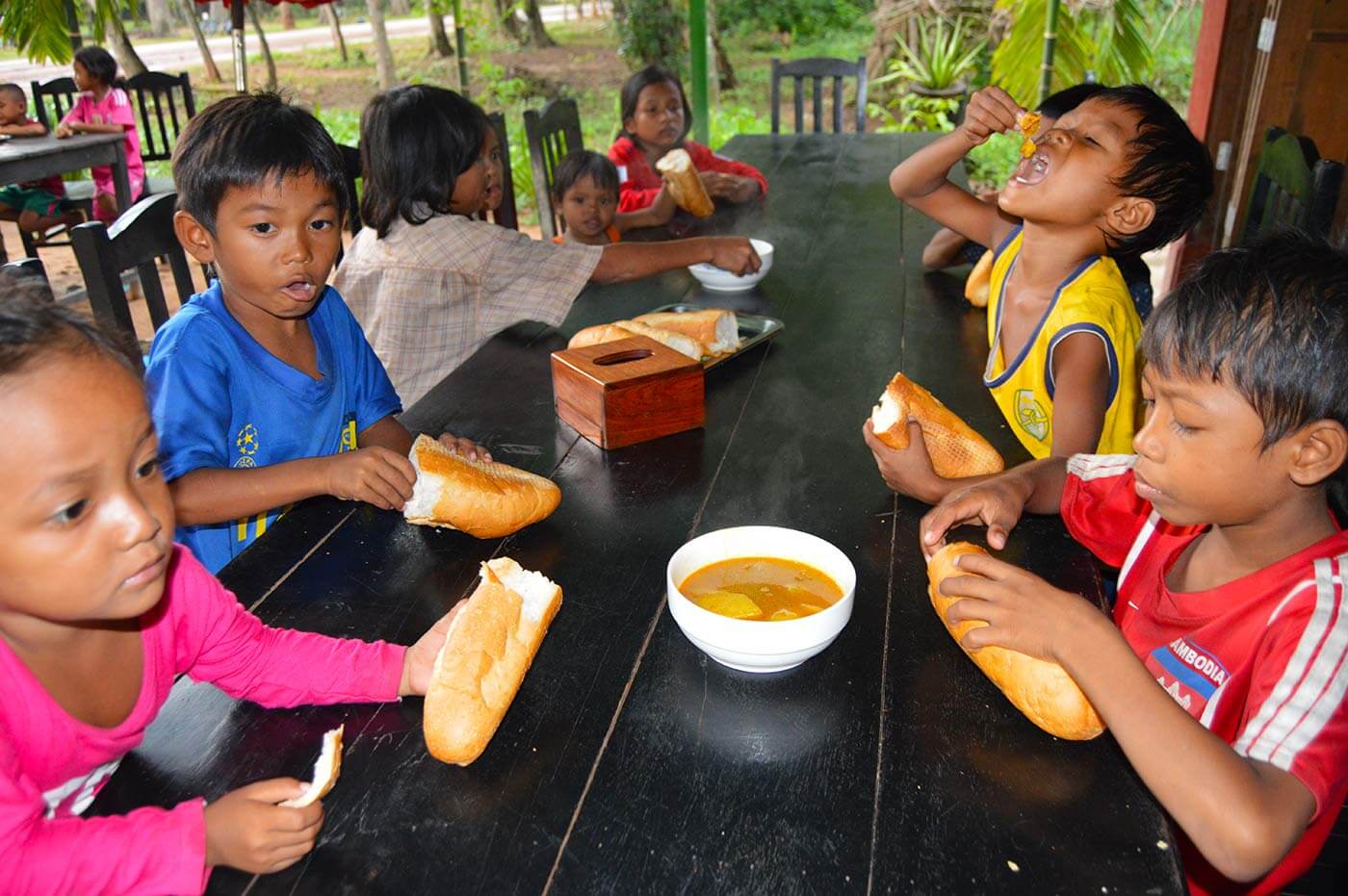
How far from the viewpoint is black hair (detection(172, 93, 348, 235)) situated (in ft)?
5.67

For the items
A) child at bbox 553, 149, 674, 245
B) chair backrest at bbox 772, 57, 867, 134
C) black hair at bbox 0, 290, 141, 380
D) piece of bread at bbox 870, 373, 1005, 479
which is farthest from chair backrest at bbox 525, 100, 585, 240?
black hair at bbox 0, 290, 141, 380

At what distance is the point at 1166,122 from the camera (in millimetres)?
1894

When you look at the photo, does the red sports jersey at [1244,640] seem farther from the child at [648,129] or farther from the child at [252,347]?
the child at [648,129]

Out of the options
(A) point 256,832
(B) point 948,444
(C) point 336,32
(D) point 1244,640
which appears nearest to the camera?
(A) point 256,832

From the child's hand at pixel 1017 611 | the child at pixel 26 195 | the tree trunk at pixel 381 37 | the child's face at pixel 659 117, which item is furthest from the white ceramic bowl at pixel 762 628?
the tree trunk at pixel 381 37

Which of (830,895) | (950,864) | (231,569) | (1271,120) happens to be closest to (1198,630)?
(950,864)

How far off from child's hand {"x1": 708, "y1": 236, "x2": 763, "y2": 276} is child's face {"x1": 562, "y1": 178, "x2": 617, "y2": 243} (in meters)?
1.01

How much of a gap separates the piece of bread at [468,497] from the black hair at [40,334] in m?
0.46

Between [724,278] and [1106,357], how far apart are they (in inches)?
41.4

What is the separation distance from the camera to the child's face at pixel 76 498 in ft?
2.94

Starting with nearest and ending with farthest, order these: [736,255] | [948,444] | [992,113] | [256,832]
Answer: [256,832]
[948,444]
[992,113]
[736,255]

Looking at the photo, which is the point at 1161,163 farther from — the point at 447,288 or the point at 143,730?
the point at 143,730

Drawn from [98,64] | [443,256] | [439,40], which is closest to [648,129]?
[443,256]

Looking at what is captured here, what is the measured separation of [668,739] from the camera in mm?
1073
